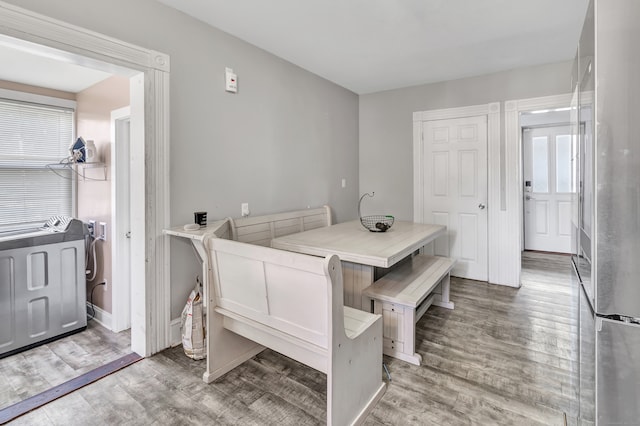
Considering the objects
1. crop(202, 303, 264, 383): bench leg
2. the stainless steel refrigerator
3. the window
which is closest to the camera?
the stainless steel refrigerator

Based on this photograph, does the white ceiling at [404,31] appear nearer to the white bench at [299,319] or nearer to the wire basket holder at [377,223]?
the wire basket holder at [377,223]

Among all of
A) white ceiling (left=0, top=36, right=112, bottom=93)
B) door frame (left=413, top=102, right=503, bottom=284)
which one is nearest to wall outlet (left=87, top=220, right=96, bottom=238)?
white ceiling (left=0, top=36, right=112, bottom=93)

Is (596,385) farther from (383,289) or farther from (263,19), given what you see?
(263,19)

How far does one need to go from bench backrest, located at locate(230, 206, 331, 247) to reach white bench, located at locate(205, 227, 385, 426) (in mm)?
701

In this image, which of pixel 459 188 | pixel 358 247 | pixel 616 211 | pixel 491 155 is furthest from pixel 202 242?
pixel 491 155

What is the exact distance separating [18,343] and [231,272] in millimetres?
2078

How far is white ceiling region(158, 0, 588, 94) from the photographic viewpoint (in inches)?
91.4

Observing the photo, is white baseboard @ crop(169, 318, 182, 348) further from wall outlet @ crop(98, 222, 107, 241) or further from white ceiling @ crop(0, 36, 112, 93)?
white ceiling @ crop(0, 36, 112, 93)

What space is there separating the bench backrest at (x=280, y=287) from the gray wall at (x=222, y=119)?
2.40 feet

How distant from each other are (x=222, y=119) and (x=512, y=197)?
326cm

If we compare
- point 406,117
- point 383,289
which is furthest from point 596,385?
point 406,117

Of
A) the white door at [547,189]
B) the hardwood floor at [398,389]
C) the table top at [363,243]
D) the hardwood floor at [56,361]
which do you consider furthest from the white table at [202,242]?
the white door at [547,189]

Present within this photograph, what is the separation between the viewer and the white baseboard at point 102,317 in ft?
9.63

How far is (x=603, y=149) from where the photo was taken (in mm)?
921
